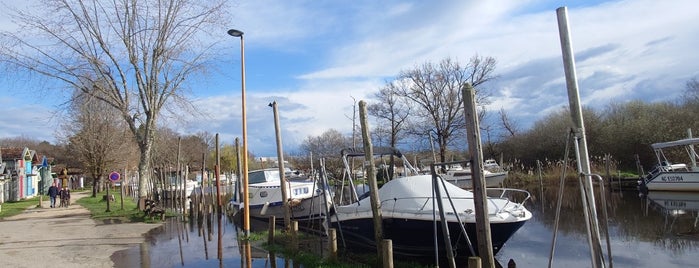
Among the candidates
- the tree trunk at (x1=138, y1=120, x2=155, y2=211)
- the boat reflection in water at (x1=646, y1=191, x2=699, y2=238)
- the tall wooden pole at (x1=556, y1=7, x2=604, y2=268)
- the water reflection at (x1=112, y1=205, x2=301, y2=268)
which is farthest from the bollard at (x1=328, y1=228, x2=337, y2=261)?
the tree trunk at (x1=138, y1=120, x2=155, y2=211)

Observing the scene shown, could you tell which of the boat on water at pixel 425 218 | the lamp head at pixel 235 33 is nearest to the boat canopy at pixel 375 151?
the boat on water at pixel 425 218

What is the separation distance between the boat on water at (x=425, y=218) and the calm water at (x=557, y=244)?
927mm

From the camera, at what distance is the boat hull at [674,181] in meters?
26.1

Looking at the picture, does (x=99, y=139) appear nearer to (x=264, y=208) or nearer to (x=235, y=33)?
(x=264, y=208)

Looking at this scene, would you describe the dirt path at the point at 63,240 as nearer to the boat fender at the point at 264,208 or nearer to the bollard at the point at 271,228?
the bollard at the point at 271,228

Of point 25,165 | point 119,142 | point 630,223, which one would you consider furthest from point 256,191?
point 25,165

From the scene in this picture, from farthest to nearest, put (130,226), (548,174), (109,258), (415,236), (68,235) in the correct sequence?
1. (548,174)
2. (130,226)
3. (68,235)
4. (109,258)
5. (415,236)

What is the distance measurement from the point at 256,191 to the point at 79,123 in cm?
2401

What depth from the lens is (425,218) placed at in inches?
441

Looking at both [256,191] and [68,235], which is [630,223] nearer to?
[256,191]

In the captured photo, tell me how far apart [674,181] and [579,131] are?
24.3m

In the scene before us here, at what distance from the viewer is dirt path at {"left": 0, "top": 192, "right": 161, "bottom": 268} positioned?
12.1 metres

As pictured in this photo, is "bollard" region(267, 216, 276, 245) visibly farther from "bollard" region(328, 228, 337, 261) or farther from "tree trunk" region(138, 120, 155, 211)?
"tree trunk" region(138, 120, 155, 211)

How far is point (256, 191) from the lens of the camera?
2298 cm
